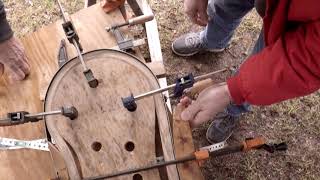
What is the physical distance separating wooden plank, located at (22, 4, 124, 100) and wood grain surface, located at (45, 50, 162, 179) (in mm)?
335

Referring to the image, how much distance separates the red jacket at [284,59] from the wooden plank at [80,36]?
0.74 m

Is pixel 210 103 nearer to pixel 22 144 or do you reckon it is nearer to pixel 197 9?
pixel 197 9

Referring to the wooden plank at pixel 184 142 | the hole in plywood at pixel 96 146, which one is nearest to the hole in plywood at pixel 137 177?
the hole in plywood at pixel 96 146

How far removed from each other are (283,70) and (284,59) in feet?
0.10

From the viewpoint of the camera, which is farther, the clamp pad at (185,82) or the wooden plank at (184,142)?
the wooden plank at (184,142)

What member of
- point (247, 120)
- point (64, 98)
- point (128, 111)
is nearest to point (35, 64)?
point (64, 98)

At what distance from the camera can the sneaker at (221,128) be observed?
83.3 inches

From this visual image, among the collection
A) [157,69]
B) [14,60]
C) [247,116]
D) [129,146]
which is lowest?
[129,146]

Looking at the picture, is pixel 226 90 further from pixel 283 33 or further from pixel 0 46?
pixel 0 46

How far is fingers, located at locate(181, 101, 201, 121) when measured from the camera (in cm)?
135

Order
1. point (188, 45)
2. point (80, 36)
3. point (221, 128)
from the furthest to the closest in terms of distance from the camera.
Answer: point (188, 45) → point (221, 128) → point (80, 36)

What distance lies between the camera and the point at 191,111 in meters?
1.39

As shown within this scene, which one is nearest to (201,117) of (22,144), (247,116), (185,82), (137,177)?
(185,82)

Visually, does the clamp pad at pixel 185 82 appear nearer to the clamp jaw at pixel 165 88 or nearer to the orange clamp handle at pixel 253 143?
the clamp jaw at pixel 165 88
